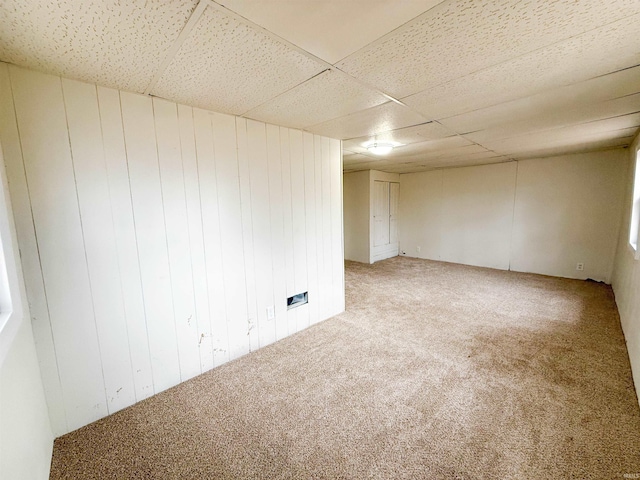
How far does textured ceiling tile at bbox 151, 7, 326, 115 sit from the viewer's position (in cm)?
112

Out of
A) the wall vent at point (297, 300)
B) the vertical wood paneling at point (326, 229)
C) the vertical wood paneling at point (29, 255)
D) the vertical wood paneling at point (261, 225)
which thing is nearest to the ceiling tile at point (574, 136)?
the vertical wood paneling at point (326, 229)

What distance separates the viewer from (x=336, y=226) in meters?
3.16

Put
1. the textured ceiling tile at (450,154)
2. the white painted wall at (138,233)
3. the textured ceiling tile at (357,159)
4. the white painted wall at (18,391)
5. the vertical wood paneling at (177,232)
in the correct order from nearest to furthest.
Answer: the white painted wall at (18,391) → the white painted wall at (138,233) → the vertical wood paneling at (177,232) → the textured ceiling tile at (450,154) → the textured ceiling tile at (357,159)

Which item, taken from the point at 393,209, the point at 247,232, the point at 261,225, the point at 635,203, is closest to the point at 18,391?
the point at 247,232

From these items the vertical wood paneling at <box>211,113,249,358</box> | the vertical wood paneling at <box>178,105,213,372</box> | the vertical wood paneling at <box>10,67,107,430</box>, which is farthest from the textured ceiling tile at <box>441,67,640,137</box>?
the vertical wood paneling at <box>10,67,107,430</box>

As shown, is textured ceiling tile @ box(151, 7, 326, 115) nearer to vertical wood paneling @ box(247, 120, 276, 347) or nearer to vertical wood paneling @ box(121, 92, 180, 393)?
vertical wood paneling @ box(121, 92, 180, 393)

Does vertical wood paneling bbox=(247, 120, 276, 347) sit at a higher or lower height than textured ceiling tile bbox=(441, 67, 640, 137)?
lower

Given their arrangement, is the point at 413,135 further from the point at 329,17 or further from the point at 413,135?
the point at 329,17

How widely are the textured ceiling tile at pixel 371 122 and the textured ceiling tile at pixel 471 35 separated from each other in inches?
21.5

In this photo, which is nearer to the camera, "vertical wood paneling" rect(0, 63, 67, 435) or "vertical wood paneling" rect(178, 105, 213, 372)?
"vertical wood paneling" rect(0, 63, 67, 435)

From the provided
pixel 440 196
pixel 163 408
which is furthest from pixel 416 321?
pixel 440 196

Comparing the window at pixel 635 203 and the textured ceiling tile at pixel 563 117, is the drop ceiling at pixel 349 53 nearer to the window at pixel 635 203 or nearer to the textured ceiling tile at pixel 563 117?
the textured ceiling tile at pixel 563 117

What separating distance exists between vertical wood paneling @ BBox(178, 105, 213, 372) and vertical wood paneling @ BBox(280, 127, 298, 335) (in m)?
0.80

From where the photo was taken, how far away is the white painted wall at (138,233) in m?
1.45
